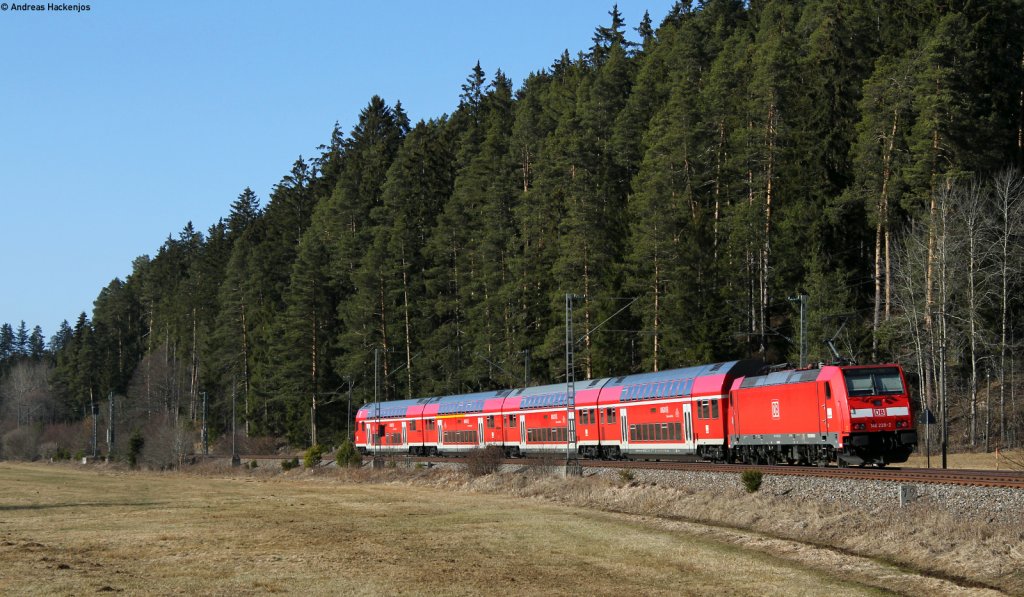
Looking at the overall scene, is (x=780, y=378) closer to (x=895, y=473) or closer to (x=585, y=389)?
(x=895, y=473)

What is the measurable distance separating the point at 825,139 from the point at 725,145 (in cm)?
1396

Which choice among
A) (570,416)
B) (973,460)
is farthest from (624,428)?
(973,460)

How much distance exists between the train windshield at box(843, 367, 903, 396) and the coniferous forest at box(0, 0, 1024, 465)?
35.3 ft

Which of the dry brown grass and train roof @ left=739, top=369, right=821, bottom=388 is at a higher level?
train roof @ left=739, top=369, right=821, bottom=388

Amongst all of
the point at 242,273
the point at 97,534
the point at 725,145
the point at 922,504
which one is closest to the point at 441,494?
the point at 97,534

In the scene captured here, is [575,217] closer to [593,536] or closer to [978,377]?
[978,377]

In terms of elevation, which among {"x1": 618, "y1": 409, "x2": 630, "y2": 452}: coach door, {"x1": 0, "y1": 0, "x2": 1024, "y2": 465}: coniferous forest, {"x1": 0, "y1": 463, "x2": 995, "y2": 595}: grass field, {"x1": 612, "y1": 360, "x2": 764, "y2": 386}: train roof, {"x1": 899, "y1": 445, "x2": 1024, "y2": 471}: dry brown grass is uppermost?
{"x1": 0, "y1": 0, "x2": 1024, "y2": 465}: coniferous forest

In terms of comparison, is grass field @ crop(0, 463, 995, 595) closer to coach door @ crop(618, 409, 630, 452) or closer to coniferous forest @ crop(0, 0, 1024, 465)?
coach door @ crop(618, 409, 630, 452)

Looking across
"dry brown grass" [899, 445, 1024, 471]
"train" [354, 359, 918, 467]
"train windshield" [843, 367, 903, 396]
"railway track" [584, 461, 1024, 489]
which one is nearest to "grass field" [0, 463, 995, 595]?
"railway track" [584, 461, 1024, 489]

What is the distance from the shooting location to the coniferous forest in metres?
61.0

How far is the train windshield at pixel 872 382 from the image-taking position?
35594mm

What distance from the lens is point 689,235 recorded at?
247 ft

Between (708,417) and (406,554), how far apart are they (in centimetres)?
1976

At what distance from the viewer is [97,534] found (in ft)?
117
